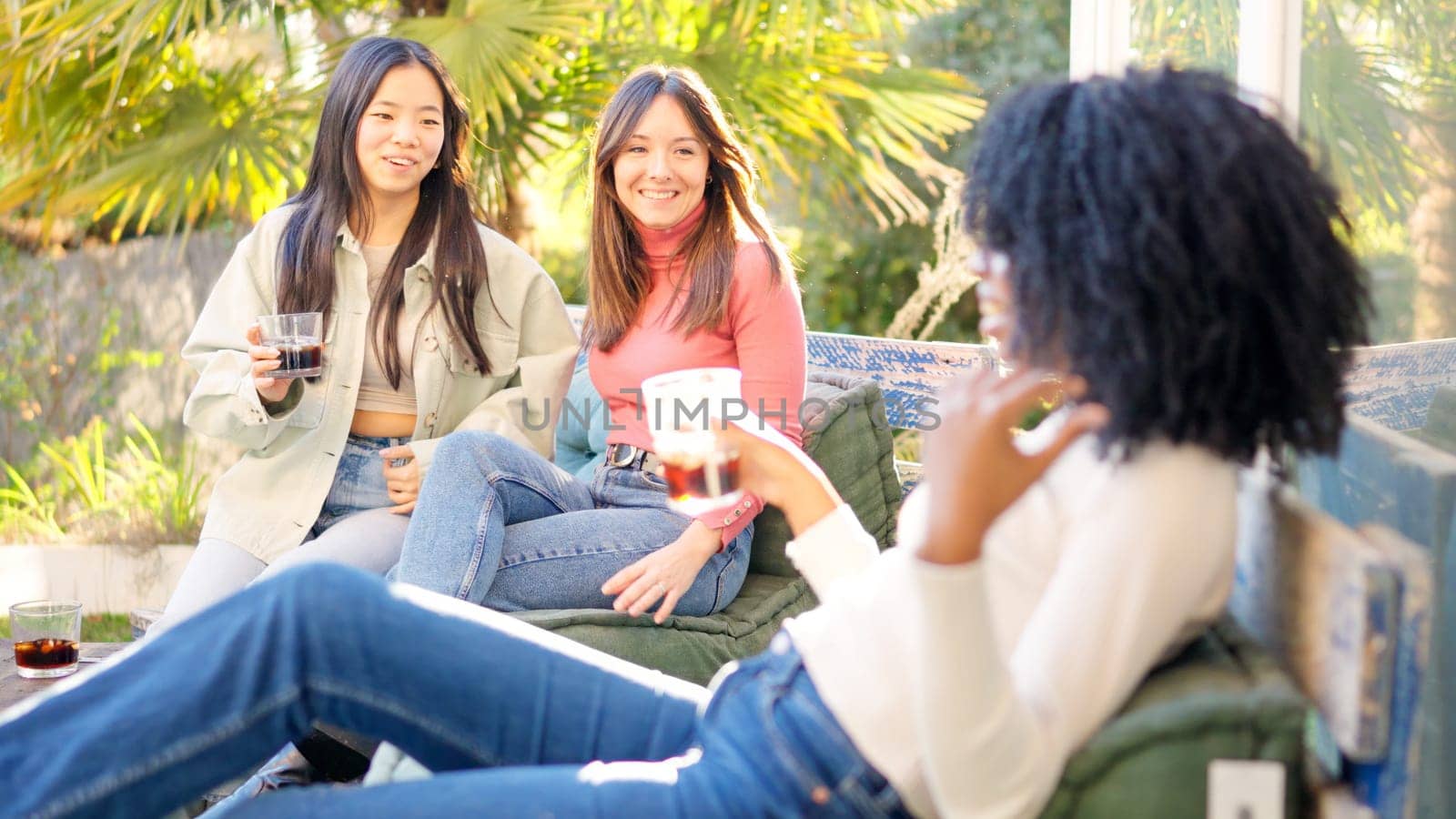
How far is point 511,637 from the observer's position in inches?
63.0

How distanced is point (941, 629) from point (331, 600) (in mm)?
708

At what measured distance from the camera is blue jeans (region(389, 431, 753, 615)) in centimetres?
246

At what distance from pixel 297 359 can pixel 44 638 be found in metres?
0.66

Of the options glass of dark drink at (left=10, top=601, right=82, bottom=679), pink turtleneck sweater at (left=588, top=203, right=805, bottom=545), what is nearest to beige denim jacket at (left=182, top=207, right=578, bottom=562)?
pink turtleneck sweater at (left=588, top=203, right=805, bottom=545)

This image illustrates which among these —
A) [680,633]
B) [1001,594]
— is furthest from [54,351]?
[1001,594]

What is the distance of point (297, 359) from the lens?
2609 mm

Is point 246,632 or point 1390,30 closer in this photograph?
point 246,632

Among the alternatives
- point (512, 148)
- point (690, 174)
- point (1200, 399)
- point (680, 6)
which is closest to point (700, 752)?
point (1200, 399)

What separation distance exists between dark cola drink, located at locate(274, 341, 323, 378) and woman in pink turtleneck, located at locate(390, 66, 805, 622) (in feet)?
1.09

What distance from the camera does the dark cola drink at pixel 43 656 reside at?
2434mm

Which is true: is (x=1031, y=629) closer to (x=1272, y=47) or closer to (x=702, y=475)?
(x=702, y=475)

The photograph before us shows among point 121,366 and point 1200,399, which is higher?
point 1200,399

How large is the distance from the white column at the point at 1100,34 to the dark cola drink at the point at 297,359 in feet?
5.89

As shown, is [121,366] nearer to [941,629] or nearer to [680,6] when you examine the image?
[680,6]
